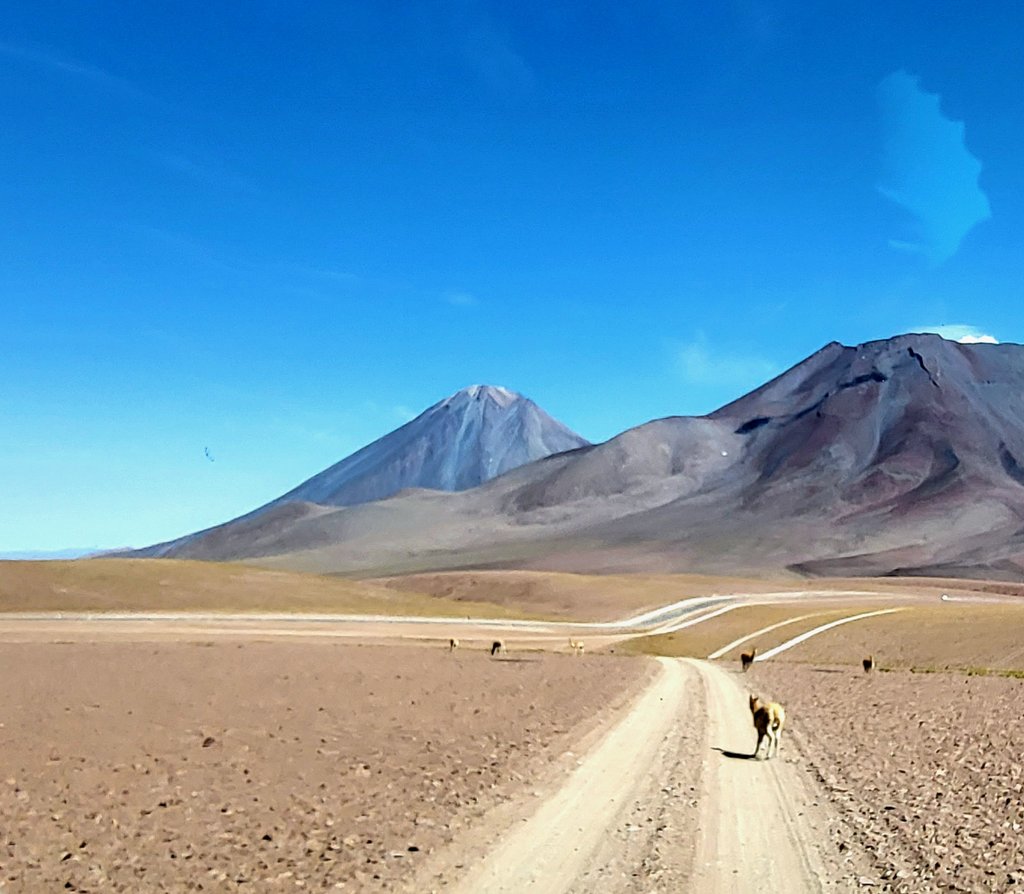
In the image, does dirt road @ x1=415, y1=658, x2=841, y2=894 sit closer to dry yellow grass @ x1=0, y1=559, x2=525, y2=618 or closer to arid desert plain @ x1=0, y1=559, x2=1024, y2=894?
arid desert plain @ x1=0, y1=559, x2=1024, y2=894

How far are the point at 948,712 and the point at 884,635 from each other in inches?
1164

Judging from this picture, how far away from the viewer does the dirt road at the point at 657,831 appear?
10289 millimetres

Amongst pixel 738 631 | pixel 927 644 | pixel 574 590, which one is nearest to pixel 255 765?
pixel 927 644

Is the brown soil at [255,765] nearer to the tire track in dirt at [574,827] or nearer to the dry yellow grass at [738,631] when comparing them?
the tire track in dirt at [574,827]

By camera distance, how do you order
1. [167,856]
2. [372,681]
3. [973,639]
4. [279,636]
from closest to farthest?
[167,856], [372,681], [973,639], [279,636]

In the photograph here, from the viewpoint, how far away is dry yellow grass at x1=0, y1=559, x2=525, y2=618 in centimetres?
6578

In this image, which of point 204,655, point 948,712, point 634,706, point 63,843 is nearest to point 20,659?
point 204,655

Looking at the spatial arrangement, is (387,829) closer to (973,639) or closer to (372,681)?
(372,681)

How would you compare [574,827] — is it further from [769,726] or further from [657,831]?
[769,726]

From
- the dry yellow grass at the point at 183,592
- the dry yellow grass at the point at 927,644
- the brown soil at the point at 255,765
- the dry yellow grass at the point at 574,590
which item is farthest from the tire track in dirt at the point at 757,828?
the dry yellow grass at the point at 574,590

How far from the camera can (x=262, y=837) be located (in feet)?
39.6

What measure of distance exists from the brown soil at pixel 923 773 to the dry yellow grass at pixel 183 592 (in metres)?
45.4

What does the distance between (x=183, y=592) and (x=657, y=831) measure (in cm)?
6317

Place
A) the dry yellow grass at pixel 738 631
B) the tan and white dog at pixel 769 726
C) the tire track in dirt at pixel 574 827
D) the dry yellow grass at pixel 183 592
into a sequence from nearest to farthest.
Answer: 1. the tire track in dirt at pixel 574 827
2. the tan and white dog at pixel 769 726
3. the dry yellow grass at pixel 738 631
4. the dry yellow grass at pixel 183 592
